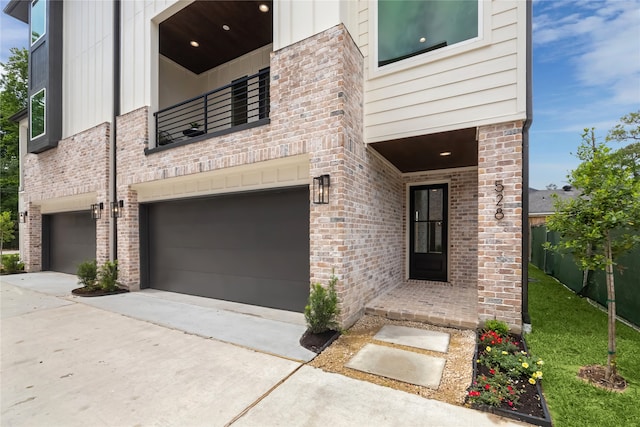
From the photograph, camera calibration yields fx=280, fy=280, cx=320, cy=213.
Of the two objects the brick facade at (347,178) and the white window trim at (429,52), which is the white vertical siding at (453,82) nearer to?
the white window trim at (429,52)

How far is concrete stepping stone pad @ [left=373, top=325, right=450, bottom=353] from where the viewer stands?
3.47 meters

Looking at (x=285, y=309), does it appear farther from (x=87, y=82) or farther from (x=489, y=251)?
(x=87, y=82)

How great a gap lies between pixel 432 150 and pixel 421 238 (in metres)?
2.56

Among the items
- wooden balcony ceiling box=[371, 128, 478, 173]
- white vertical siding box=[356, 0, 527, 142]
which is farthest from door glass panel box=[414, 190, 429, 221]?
white vertical siding box=[356, 0, 527, 142]

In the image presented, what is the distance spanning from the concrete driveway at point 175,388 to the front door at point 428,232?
4153mm

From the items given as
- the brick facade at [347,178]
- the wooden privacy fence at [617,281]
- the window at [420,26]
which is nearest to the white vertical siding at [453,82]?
the window at [420,26]

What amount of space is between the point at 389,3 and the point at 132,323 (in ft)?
21.4

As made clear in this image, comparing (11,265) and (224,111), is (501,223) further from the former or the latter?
(11,265)

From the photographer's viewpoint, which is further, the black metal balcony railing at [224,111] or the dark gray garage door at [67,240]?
the dark gray garage door at [67,240]

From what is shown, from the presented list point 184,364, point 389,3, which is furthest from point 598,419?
point 389,3

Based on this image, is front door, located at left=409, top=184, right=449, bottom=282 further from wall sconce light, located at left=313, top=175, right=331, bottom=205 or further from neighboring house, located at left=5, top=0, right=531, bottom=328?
wall sconce light, located at left=313, top=175, right=331, bottom=205

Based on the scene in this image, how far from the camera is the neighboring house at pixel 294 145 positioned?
3826 mm

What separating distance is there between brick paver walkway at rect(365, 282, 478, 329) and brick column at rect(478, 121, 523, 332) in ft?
1.36

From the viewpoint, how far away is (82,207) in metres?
8.81
